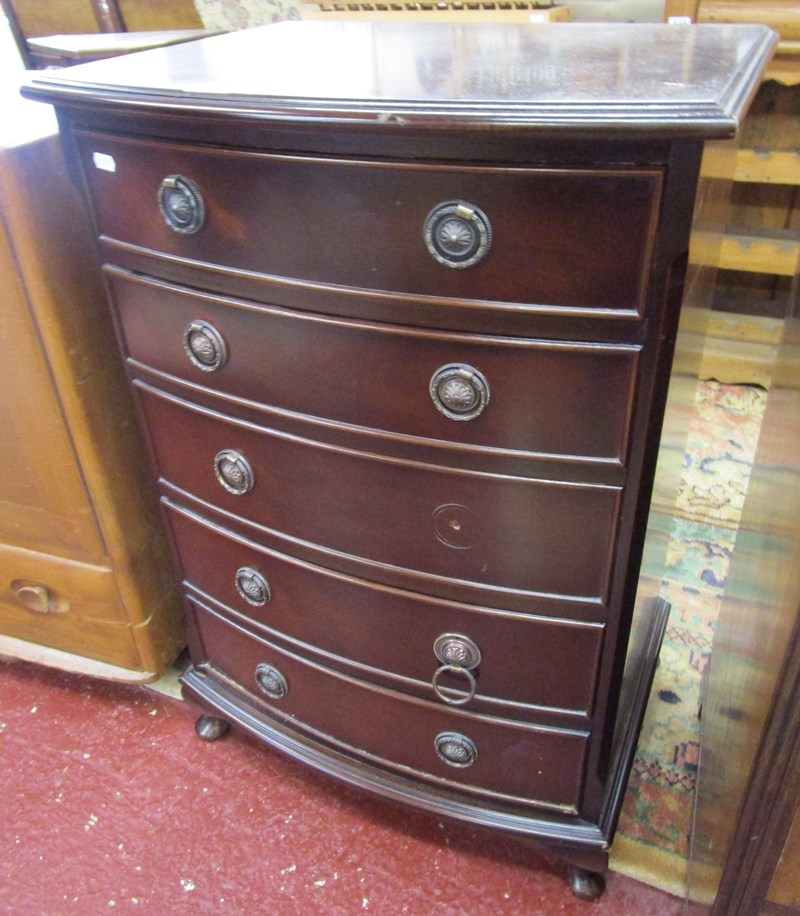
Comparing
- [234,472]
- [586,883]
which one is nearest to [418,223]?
[234,472]

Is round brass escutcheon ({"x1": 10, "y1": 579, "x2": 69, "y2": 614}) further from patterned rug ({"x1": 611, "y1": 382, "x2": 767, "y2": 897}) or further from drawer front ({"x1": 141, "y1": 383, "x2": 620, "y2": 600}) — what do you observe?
patterned rug ({"x1": 611, "y1": 382, "x2": 767, "y2": 897})

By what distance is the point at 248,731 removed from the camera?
111 cm

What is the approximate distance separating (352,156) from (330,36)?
460 mm

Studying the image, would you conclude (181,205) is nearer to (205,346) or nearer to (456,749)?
(205,346)

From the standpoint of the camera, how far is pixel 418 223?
24.2 inches

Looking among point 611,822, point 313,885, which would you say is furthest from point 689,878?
point 313,885

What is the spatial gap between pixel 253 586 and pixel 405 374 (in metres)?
0.40

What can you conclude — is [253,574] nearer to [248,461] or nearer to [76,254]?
[248,461]

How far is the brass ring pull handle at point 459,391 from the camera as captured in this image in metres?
0.67

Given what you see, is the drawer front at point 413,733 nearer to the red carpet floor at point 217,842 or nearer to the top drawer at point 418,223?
the red carpet floor at point 217,842

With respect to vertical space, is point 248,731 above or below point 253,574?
below

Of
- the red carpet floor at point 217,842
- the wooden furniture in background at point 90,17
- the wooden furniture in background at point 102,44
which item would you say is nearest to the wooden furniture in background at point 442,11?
the wooden furniture in background at point 102,44

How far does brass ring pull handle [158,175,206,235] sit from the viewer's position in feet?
2.30

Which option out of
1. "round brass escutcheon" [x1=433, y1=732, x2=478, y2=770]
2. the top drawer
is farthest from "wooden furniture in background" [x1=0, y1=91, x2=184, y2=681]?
"round brass escutcheon" [x1=433, y1=732, x2=478, y2=770]
